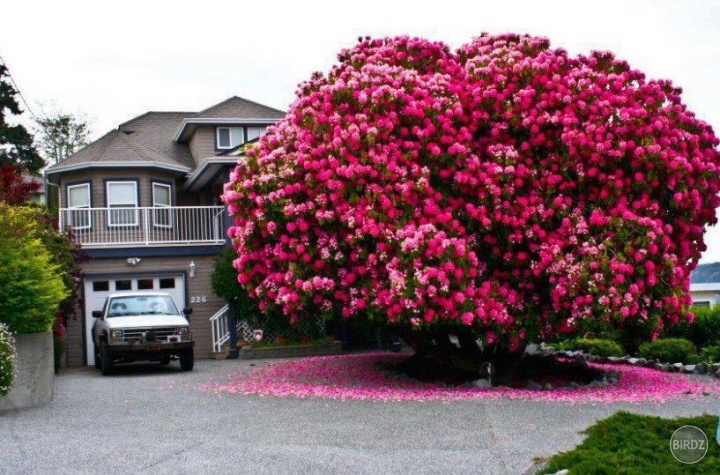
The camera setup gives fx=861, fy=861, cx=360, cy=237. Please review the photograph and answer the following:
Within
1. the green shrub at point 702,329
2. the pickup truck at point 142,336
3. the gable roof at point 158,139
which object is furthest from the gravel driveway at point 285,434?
the gable roof at point 158,139

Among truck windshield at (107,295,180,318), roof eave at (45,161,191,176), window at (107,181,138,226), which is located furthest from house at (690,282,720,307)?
truck windshield at (107,295,180,318)

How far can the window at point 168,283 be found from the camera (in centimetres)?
2370

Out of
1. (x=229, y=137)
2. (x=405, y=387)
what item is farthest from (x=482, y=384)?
(x=229, y=137)

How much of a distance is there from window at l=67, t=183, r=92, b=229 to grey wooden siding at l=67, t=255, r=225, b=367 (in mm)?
1693

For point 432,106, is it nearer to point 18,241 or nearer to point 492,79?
point 492,79

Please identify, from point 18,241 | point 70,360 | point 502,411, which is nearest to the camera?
point 502,411

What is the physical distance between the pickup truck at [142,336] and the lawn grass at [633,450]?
11.6 m

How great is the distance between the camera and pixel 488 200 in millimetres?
12766

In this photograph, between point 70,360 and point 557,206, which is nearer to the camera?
point 557,206

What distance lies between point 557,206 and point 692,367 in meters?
6.18

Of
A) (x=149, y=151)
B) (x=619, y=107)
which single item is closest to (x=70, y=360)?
(x=149, y=151)

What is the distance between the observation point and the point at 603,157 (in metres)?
12.6

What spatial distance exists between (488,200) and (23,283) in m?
6.63

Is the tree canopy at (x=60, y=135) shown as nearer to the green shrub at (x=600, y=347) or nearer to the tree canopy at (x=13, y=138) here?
the tree canopy at (x=13, y=138)
